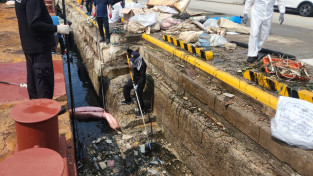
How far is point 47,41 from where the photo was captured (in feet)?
12.7

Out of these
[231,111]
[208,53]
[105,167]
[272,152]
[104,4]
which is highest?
[104,4]

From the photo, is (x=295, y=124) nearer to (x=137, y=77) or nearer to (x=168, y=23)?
(x=137, y=77)

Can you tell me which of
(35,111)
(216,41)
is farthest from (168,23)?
(35,111)

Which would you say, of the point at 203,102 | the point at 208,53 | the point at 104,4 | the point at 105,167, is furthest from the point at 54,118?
the point at 104,4

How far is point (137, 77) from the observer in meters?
6.01

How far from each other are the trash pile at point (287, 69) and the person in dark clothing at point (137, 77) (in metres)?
2.62

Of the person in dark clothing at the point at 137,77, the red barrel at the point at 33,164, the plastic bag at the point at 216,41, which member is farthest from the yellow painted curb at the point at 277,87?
the red barrel at the point at 33,164

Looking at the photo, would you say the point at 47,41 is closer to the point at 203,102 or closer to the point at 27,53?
the point at 27,53

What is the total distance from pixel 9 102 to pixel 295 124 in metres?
4.45

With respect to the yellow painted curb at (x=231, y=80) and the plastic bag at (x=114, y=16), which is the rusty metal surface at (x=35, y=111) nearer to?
the yellow painted curb at (x=231, y=80)

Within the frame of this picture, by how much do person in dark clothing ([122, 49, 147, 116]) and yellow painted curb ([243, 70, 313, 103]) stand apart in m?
2.37

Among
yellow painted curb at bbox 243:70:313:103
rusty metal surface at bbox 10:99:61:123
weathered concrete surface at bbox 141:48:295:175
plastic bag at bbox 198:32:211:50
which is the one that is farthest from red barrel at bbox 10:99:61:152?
plastic bag at bbox 198:32:211:50

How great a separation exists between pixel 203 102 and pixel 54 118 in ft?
8.58

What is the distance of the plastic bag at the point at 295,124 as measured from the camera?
2.86 m
